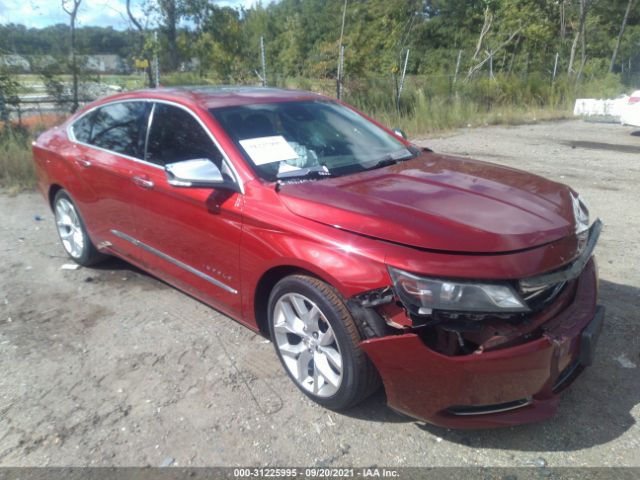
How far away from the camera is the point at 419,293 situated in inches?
89.8

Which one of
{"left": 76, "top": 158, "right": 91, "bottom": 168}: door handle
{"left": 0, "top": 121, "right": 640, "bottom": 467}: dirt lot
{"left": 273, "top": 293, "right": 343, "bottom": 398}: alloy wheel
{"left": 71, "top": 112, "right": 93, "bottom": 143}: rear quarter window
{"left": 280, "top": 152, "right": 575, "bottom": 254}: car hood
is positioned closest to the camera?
{"left": 280, "top": 152, "right": 575, "bottom": 254}: car hood

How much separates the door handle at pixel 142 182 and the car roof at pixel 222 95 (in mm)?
604

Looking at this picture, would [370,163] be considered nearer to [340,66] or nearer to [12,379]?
[12,379]

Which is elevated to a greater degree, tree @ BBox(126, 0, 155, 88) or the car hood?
tree @ BBox(126, 0, 155, 88)

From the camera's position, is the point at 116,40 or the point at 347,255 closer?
the point at 347,255

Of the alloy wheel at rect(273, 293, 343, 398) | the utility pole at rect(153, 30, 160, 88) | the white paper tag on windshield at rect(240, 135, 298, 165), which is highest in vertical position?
the utility pole at rect(153, 30, 160, 88)

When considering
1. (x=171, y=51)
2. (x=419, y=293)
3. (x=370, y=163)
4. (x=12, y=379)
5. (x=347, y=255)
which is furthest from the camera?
(x=171, y=51)

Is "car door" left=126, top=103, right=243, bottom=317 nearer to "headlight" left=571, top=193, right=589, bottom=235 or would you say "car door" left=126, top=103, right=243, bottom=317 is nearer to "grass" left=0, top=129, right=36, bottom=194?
"headlight" left=571, top=193, right=589, bottom=235

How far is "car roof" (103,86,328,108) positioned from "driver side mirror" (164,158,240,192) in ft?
1.98

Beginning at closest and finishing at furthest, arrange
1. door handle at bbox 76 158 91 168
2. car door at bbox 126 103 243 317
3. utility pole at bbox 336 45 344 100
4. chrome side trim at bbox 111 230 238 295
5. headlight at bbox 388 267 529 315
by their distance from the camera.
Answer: headlight at bbox 388 267 529 315
car door at bbox 126 103 243 317
chrome side trim at bbox 111 230 238 295
door handle at bbox 76 158 91 168
utility pole at bbox 336 45 344 100

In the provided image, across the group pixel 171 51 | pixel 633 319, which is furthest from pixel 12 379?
pixel 171 51

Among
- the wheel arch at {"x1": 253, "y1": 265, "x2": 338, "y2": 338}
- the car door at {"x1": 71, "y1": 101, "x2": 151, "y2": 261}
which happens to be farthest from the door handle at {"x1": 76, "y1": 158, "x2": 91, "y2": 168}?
the wheel arch at {"x1": 253, "y1": 265, "x2": 338, "y2": 338}

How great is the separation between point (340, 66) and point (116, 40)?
5.46 m

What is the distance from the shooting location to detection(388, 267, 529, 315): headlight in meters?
2.26
